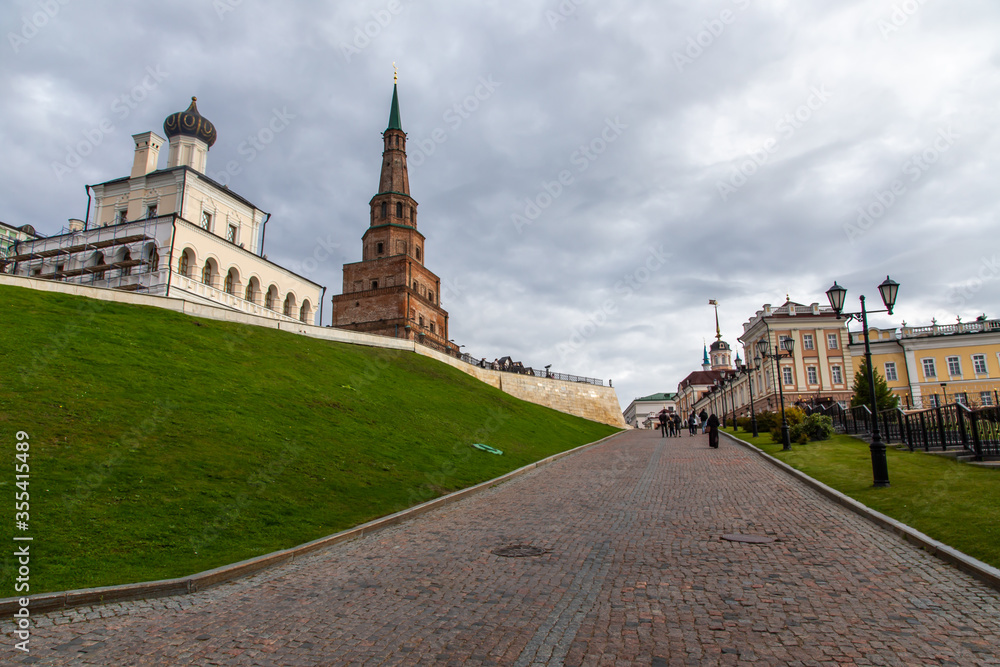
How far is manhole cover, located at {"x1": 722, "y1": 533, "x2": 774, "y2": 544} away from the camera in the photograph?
28.3 feet

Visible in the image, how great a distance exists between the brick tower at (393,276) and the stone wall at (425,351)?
24.9 ft

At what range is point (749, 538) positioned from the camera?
8844mm

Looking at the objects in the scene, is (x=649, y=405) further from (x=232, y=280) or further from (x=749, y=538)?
(x=749, y=538)

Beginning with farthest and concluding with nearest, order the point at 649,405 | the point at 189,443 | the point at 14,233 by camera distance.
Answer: the point at 649,405 → the point at 14,233 → the point at 189,443

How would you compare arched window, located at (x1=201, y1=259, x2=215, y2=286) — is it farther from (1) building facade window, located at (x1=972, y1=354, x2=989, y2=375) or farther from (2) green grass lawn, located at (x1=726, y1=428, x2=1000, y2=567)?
(1) building facade window, located at (x1=972, y1=354, x2=989, y2=375)

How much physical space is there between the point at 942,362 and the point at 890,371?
4.80 m

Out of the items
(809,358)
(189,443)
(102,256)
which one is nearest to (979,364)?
(809,358)

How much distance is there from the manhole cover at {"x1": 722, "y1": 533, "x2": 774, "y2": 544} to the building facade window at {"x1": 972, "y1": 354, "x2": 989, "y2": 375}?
224ft

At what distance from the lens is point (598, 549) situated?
333 inches

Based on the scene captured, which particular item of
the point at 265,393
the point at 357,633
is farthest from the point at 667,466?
the point at 357,633

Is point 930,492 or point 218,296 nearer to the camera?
point 930,492

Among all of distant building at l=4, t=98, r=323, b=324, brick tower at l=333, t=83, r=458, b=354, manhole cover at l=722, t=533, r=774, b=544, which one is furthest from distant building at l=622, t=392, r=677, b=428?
manhole cover at l=722, t=533, r=774, b=544

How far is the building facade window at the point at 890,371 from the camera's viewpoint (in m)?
62.9

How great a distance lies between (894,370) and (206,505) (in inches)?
2805
